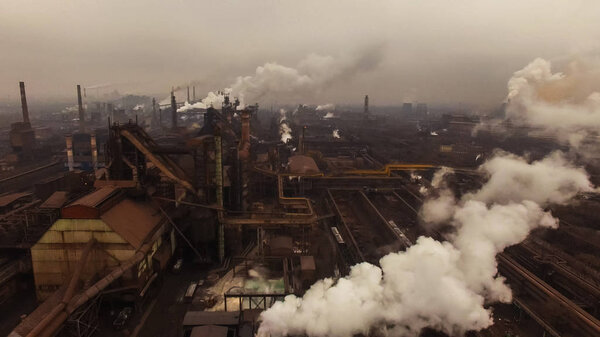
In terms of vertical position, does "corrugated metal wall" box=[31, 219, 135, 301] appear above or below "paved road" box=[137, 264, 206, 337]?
above

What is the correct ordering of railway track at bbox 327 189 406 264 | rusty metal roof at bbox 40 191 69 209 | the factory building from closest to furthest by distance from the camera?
the factory building → rusty metal roof at bbox 40 191 69 209 → railway track at bbox 327 189 406 264

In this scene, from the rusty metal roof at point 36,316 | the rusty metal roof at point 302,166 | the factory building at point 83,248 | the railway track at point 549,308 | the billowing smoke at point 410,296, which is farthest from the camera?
the rusty metal roof at point 302,166

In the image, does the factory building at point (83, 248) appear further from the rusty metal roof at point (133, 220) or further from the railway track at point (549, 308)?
the railway track at point (549, 308)

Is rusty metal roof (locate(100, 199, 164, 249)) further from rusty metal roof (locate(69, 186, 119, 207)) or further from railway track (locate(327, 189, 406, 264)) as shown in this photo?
railway track (locate(327, 189, 406, 264))

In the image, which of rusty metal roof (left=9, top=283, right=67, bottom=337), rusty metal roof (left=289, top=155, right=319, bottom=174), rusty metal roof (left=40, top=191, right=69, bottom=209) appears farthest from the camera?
rusty metal roof (left=289, top=155, right=319, bottom=174)

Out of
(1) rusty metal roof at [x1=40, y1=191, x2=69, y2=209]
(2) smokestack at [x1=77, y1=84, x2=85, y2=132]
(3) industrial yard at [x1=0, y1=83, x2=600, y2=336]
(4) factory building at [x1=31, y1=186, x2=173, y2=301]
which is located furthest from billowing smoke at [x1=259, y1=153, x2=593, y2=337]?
(2) smokestack at [x1=77, y1=84, x2=85, y2=132]

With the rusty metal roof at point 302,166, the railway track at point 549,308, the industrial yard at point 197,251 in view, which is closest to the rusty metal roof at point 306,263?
the industrial yard at point 197,251

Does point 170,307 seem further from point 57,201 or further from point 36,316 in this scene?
point 57,201
